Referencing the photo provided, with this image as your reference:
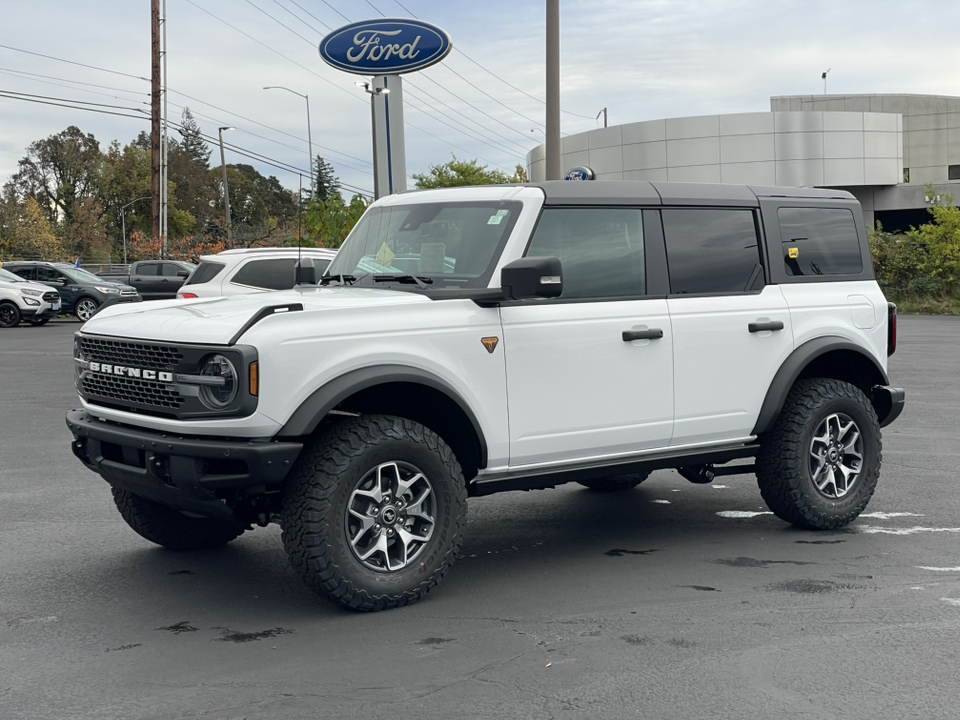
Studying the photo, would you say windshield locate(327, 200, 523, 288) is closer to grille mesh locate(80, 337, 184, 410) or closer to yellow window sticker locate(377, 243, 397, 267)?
yellow window sticker locate(377, 243, 397, 267)

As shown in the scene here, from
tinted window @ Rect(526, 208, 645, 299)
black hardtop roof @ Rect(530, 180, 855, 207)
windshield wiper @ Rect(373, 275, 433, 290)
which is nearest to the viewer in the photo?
windshield wiper @ Rect(373, 275, 433, 290)

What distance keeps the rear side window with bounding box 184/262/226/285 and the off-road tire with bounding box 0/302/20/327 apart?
16.4 meters


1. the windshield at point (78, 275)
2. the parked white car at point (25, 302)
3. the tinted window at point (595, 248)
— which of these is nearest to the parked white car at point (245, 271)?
the tinted window at point (595, 248)

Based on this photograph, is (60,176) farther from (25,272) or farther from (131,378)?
(131,378)

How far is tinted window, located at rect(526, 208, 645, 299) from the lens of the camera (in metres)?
5.96

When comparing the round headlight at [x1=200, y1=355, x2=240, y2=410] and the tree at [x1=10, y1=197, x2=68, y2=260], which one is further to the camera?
the tree at [x1=10, y1=197, x2=68, y2=260]

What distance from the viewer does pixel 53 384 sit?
15734 millimetres

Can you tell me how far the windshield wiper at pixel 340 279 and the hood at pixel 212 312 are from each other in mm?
321

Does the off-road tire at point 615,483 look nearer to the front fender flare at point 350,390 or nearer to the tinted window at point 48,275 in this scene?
the front fender flare at point 350,390

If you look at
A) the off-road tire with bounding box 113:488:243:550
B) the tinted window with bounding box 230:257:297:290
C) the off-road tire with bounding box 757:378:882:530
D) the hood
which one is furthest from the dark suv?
the off-road tire with bounding box 757:378:882:530

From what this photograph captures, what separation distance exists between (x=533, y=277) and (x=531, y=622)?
1.60 m

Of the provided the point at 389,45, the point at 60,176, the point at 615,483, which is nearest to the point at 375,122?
the point at 389,45

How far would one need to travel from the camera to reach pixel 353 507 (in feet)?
16.9

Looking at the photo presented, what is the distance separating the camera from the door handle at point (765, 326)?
650cm
